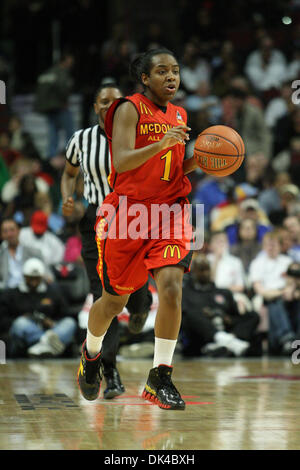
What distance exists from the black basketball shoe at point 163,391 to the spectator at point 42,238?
5.05 m

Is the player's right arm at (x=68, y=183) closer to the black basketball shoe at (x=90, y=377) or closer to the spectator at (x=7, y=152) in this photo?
the black basketball shoe at (x=90, y=377)

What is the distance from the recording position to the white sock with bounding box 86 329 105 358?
4547mm

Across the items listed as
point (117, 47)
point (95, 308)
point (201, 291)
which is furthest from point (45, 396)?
point (117, 47)

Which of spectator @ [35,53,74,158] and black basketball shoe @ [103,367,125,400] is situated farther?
spectator @ [35,53,74,158]

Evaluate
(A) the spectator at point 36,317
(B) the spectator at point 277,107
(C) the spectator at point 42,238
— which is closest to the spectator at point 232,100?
(B) the spectator at point 277,107

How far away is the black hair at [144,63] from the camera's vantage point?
4.23m

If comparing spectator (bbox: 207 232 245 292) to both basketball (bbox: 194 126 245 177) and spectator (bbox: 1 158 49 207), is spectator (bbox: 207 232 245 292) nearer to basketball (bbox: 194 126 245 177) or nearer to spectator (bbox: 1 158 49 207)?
spectator (bbox: 1 158 49 207)

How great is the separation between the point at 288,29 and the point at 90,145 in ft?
28.9

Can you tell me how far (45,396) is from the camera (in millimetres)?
5027

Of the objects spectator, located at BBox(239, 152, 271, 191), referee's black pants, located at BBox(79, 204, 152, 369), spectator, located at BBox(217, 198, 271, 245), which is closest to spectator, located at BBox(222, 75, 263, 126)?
spectator, located at BBox(239, 152, 271, 191)

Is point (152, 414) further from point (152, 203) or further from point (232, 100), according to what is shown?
point (232, 100)

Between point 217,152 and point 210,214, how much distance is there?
612 centimetres

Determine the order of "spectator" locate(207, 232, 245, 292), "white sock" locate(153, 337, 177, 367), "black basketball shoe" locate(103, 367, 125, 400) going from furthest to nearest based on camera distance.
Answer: "spectator" locate(207, 232, 245, 292) < "black basketball shoe" locate(103, 367, 125, 400) < "white sock" locate(153, 337, 177, 367)
